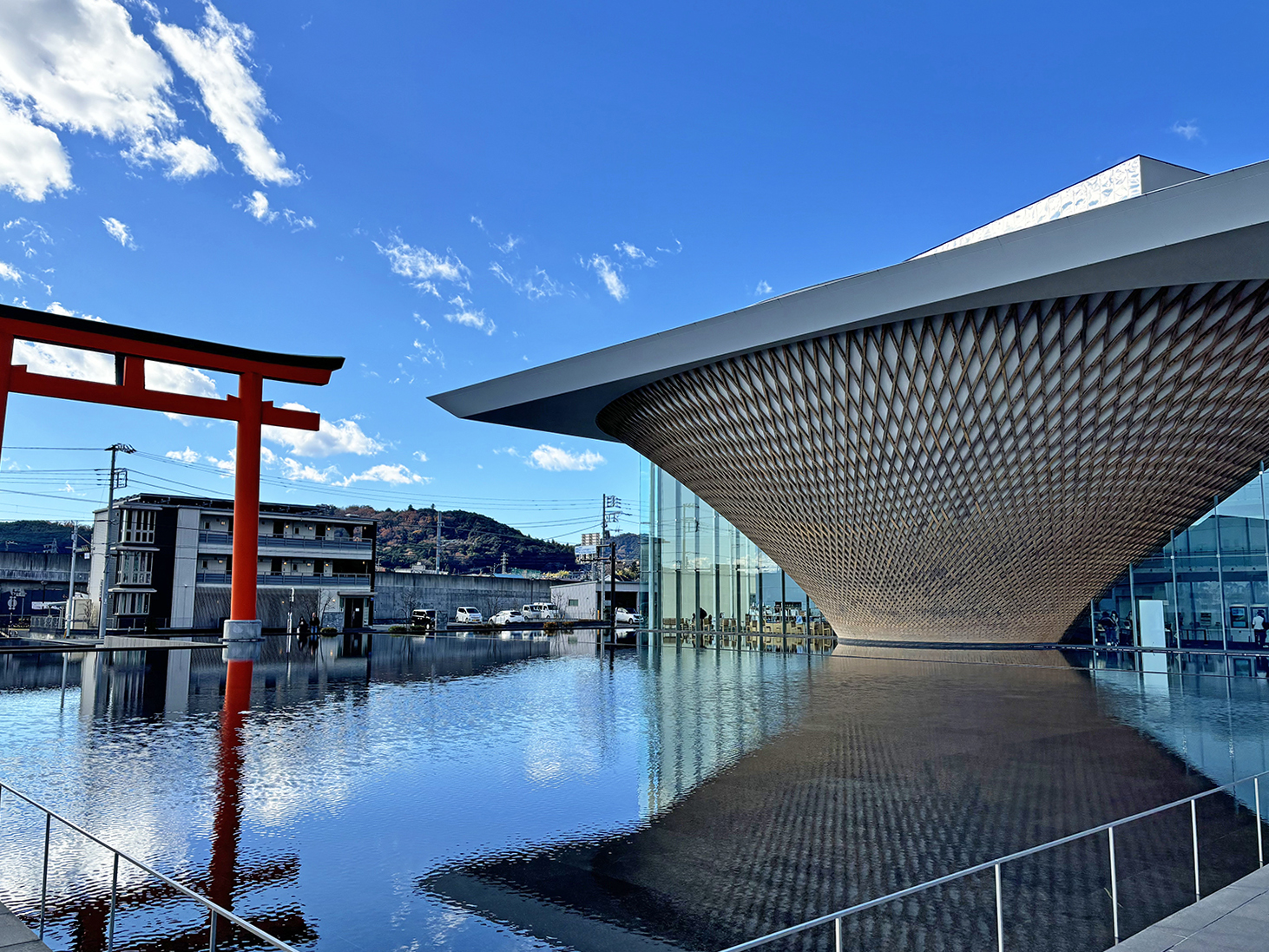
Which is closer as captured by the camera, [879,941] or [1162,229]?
[879,941]

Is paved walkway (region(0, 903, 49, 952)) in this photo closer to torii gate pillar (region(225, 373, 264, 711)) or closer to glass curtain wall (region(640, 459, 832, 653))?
torii gate pillar (region(225, 373, 264, 711))

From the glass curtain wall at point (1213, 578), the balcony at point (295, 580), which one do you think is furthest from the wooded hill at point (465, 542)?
the glass curtain wall at point (1213, 578)

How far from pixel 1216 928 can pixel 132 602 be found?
50.4 metres

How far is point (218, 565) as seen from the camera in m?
48.2

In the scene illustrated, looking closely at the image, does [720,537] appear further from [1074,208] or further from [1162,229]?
[1162,229]

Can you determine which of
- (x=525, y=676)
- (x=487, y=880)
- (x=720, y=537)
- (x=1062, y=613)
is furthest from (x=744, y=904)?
(x=720, y=537)

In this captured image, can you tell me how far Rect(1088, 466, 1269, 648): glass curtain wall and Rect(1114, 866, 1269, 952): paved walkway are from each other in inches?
1152

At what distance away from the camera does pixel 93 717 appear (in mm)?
13961

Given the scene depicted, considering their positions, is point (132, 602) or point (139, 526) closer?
point (132, 602)

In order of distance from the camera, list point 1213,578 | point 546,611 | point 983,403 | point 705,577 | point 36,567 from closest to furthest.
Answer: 1. point 983,403
2. point 1213,578
3. point 705,577
4. point 36,567
5. point 546,611

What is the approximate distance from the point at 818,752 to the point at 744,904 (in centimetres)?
564

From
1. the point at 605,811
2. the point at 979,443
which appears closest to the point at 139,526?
the point at 979,443

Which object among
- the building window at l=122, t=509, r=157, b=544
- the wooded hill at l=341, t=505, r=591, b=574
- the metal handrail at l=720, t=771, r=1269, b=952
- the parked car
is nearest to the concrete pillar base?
the building window at l=122, t=509, r=157, b=544

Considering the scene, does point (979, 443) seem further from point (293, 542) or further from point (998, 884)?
point (293, 542)
